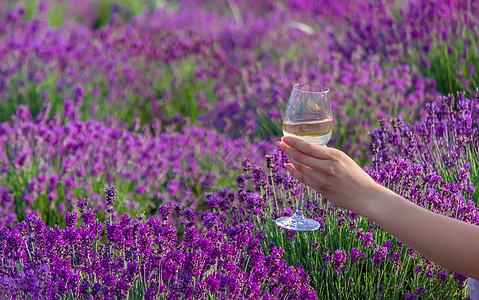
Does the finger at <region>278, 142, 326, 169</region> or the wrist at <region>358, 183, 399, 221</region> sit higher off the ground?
the finger at <region>278, 142, 326, 169</region>

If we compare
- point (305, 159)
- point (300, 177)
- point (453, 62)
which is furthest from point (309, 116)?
point (453, 62)

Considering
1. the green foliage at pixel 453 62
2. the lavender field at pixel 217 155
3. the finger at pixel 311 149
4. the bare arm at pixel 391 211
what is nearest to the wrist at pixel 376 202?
the bare arm at pixel 391 211

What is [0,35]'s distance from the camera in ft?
25.6

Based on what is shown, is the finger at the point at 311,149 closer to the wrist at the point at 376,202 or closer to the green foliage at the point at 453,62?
the wrist at the point at 376,202

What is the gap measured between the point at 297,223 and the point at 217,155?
1.75 m

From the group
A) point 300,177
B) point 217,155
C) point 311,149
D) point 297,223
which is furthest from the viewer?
point 217,155

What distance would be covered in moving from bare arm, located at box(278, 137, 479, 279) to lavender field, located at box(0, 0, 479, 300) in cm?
47

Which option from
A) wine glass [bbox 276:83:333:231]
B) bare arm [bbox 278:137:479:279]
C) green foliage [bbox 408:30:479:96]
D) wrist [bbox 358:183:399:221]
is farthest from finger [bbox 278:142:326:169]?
green foliage [bbox 408:30:479:96]

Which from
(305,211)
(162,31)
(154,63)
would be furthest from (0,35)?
(305,211)

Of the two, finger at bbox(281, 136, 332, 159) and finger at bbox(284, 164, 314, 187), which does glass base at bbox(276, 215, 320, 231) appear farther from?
finger at bbox(281, 136, 332, 159)

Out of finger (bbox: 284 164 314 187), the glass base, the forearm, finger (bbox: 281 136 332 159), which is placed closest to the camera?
the forearm

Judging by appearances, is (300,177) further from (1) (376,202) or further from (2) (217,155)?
A: (2) (217,155)

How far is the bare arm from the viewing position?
5.42ft

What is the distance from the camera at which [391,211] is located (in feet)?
5.65
